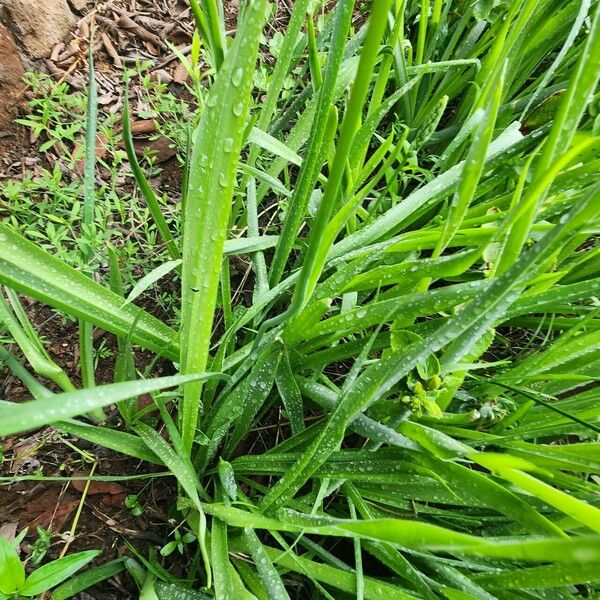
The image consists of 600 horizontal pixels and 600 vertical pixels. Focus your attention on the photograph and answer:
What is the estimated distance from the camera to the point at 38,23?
1.02 m

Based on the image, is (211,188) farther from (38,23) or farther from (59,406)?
(38,23)

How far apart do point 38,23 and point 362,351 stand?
97 cm

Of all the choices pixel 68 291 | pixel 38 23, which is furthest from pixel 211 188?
pixel 38 23

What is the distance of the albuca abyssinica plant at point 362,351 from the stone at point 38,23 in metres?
0.48

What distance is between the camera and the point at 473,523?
2.42ft

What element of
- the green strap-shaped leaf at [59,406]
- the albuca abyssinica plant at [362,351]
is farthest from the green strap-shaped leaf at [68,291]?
the green strap-shaped leaf at [59,406]

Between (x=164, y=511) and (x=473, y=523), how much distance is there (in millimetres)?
492

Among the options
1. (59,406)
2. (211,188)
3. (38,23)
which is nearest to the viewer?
(59,406)

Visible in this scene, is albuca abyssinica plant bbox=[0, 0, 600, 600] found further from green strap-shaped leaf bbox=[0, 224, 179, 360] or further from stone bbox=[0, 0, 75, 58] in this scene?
stone bbox=[0, 0, 75, 58]

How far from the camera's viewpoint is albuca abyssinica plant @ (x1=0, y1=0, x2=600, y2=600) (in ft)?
1.58

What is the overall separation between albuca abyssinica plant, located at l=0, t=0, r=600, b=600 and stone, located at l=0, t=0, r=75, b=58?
0.48 m

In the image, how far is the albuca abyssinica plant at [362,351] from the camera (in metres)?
0.48

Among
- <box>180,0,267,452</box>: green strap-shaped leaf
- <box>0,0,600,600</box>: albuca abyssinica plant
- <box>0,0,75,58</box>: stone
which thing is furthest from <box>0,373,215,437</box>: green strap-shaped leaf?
<box>0,0,75,58</box>: stone

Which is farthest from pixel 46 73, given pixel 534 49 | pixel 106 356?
pixel 534 49
